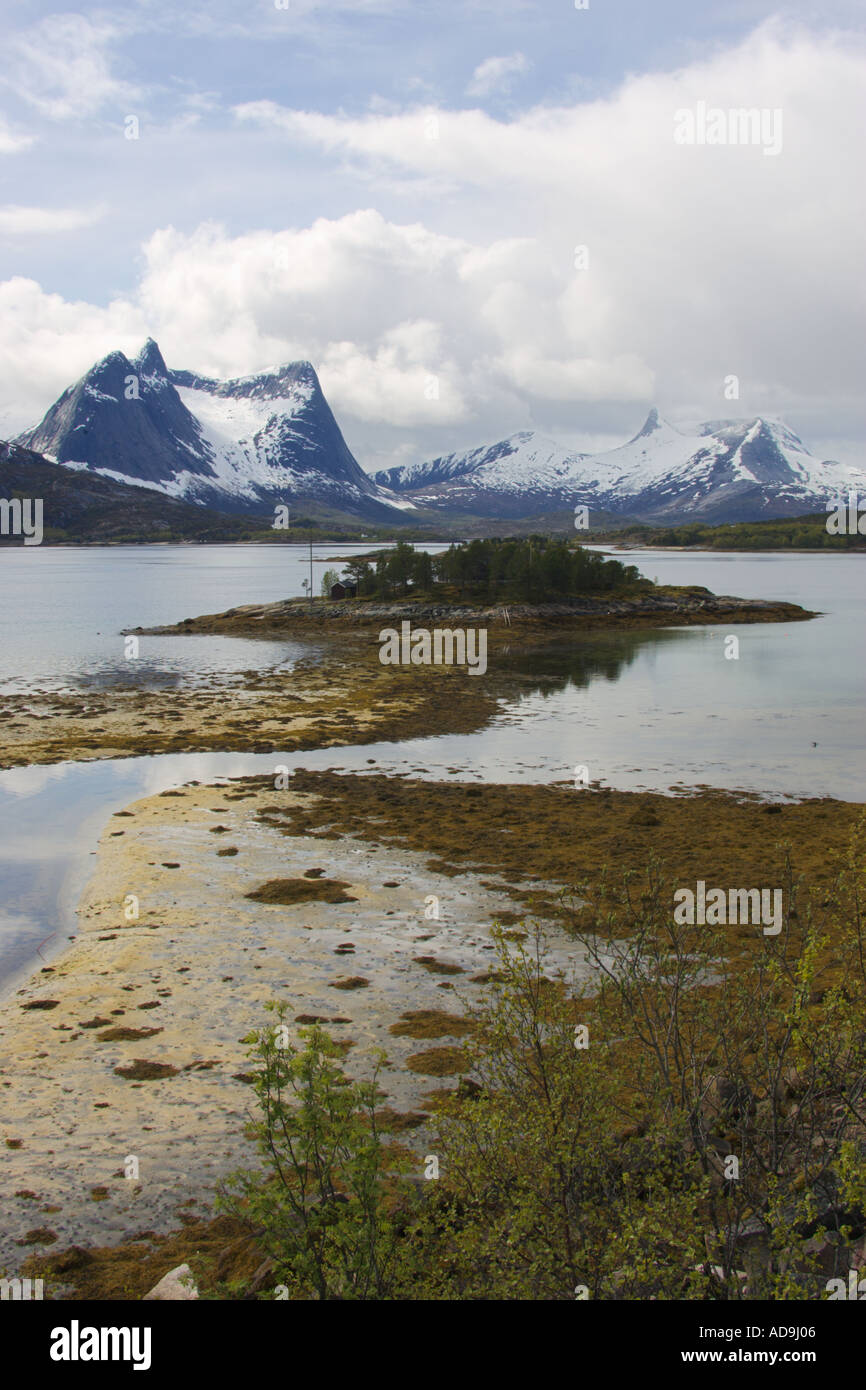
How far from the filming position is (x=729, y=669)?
69250 millimetres

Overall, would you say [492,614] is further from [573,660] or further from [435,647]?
[573,660]

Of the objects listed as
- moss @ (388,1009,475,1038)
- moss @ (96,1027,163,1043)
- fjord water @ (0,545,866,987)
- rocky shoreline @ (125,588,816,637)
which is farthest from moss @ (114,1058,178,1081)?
rocky shoreline @ (125,588,816,637)

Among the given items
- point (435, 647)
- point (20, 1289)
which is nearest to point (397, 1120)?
point (20, 1289)

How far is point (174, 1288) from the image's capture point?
31.0 feet

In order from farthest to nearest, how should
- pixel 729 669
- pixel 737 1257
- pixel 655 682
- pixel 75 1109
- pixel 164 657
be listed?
pixel 164 657
pixel 729 669
pixel 655 682
pixel 75 1109
pixel 737 1257

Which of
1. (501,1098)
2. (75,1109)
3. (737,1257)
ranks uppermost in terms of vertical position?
(501,1098)

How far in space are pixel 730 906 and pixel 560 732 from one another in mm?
25172

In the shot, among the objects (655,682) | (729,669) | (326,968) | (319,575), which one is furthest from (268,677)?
(319,575)

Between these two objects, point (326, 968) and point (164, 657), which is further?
point (164, 657)

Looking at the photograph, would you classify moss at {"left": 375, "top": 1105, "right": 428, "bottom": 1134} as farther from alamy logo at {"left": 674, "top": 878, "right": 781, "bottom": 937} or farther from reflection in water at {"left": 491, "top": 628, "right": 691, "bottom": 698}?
reflection in water at {"left": 491, "top": 628, "right": 691, "bottom": 698}
